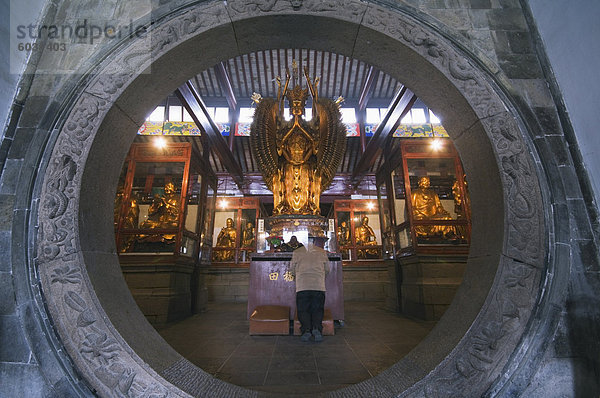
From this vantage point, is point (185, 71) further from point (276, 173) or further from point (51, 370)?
point (276, 173)

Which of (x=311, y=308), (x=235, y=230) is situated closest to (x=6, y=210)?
(x=311, y=308)

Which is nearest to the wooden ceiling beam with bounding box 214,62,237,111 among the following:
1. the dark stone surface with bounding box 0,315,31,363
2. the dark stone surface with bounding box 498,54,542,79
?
the dark stone surface with bounding box 498,54,542,79

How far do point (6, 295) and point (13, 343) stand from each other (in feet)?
0.92

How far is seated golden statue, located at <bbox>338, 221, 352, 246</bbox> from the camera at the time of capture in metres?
10.6

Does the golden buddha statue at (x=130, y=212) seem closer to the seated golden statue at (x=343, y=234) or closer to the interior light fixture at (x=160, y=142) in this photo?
the interior light fixture at (x=160, y=142)

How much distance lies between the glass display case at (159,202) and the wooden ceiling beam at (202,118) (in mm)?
685

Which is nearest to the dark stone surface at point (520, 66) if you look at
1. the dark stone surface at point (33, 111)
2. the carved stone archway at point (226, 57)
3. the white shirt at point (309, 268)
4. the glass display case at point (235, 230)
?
the carved stone archway at point (226, 57)

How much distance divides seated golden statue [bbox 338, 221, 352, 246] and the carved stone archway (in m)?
8.67

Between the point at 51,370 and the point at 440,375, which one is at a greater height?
the point at 51,370

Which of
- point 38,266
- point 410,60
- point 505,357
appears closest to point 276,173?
point 410,60

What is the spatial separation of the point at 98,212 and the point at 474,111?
284 centimetres

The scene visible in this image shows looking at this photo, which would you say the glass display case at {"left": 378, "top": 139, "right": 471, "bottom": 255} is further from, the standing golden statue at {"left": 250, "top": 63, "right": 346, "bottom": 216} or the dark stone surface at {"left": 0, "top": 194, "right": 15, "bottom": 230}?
the dark stone surface at {"left": 0, "top": 194, "right": 15, "bottom": 230}

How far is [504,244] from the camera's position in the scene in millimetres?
1665

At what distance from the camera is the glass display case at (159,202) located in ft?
17.2
